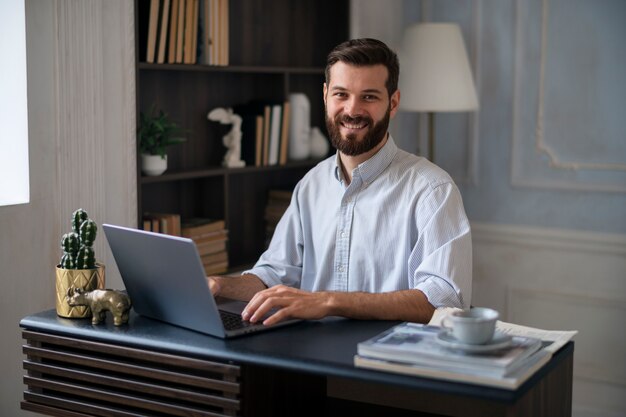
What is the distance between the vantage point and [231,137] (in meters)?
4.14

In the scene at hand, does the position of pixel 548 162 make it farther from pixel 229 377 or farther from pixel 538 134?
pixel 229 377

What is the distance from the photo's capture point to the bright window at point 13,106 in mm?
3100

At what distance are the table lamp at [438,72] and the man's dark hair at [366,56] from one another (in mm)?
1689

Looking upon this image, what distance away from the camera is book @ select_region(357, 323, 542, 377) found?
67.6 inches

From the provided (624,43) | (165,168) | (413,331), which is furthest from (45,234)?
(624,43)

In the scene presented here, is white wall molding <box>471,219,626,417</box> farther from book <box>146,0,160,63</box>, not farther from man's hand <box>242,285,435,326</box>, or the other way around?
man's hand <box>242,285,435,326</box>

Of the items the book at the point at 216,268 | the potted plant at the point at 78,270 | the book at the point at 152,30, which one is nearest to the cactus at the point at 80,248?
the potted plant at the point at 78,270

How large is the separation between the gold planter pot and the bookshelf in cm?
129

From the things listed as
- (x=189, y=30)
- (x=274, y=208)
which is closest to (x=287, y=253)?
(x=189, y=30)

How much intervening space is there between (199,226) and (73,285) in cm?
168

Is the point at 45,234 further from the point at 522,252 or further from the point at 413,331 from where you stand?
the point at 522,252

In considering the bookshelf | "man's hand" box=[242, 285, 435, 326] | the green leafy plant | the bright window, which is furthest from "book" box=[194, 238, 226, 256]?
"man's hand" box=[242, 285, 435, 326]

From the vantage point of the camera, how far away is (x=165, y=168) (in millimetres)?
3717

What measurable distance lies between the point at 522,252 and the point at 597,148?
62 cm
